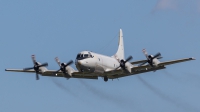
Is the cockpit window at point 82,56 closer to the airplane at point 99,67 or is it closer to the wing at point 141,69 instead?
the airplane at point 99,67

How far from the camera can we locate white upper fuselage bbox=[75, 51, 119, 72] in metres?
66.3

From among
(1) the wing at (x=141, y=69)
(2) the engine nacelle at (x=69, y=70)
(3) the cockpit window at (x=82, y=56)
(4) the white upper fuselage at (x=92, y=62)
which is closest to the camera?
(4) the white upper fuselage at (x=92, y=62)

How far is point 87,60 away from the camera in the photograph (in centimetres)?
6675

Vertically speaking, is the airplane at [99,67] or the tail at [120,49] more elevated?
the tail at [120,49]

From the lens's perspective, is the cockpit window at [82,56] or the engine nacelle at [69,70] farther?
the engine nacelle at [69,70]

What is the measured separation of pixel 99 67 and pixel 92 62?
53.4 inches

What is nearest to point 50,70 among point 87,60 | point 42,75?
point 42,75

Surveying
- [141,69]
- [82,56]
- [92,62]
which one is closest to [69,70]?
[82,56]

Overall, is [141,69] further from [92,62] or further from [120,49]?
[120,49]

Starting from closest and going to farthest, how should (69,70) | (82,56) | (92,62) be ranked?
(92,62) < (82,56) < (69,70)

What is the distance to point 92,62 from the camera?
2643 inches

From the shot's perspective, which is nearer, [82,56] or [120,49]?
[82,56]

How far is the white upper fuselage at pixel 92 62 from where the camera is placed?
217 ft

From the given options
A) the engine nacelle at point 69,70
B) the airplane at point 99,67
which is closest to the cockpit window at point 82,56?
the airplane at point 99,67
